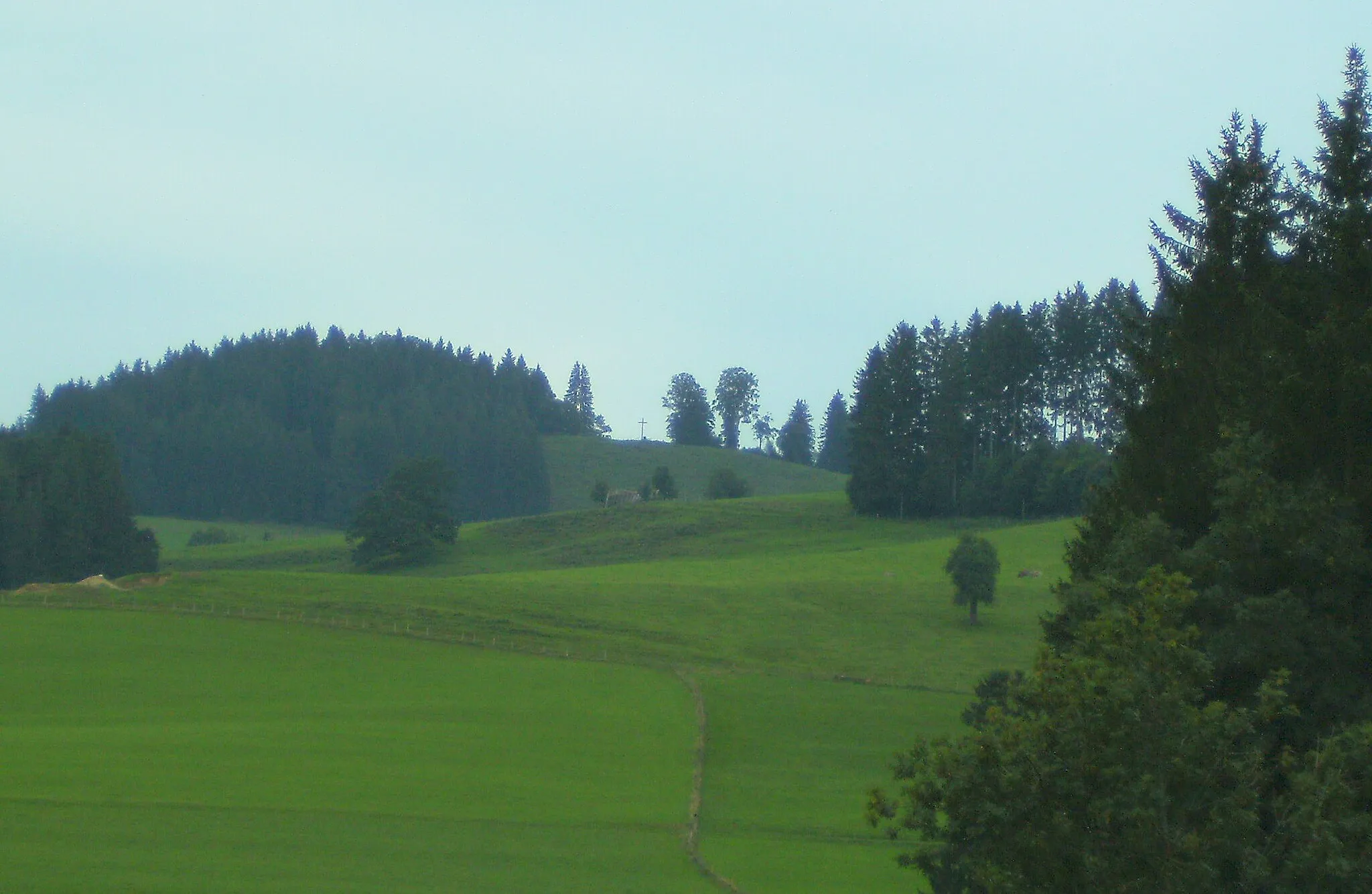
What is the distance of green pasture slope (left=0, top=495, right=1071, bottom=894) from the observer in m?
21.0

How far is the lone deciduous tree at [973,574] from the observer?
2302 inches

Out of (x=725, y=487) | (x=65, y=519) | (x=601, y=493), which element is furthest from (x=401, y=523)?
(x=725, y=487)

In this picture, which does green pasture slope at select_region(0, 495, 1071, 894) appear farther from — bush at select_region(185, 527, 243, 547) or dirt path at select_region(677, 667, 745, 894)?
bush at select_region(185, 527, 243, 547)

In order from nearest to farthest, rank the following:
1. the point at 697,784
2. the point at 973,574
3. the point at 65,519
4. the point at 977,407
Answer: the point at 697,784, the point at 973,574, the point at 65,519, the point at 977,407

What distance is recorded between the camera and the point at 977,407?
106875 mm

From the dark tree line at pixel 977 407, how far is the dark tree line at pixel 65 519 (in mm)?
57540

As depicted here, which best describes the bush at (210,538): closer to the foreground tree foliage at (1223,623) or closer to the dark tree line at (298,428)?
the dark tree line at (298,428)

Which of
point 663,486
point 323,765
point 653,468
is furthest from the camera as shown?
point 653,468

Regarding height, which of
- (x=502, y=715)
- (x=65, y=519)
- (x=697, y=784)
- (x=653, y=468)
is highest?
(x=653, y=468)

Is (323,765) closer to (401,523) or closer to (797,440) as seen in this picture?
(401,523)

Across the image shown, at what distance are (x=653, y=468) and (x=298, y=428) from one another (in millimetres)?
57023

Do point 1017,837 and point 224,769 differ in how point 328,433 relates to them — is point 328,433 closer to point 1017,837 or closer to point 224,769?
point 224,769

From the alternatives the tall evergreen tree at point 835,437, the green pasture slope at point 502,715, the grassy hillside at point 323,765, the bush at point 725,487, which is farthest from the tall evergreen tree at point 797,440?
the grassy hillside at point 323,765

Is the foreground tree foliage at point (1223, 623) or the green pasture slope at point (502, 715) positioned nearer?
the foreground tree foliage at point (1223, 623)
